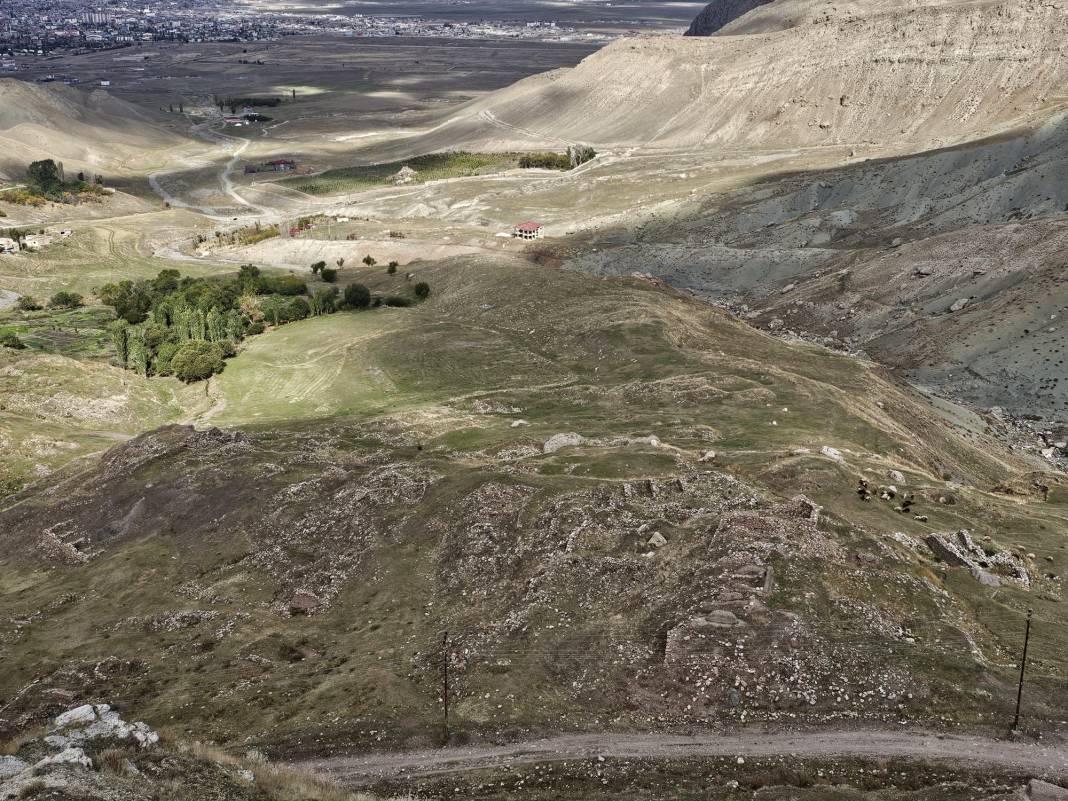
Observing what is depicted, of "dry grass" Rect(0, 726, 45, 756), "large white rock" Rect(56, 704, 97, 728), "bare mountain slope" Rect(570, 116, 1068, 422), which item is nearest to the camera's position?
"dry grass" Rect(0, 726, 45, 756)

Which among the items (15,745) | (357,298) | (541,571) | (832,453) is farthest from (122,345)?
(15,745)

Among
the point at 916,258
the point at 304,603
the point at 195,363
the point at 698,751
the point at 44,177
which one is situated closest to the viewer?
the point at 698,751

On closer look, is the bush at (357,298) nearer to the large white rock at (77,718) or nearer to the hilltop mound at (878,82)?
the large white rock at (77,718)

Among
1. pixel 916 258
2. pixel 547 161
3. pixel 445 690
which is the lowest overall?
pixel 445 690

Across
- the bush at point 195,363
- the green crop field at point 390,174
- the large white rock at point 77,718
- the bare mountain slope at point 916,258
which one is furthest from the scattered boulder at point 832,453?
the green crop field at point 390,174

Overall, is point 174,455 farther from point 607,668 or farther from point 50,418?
point 607,668

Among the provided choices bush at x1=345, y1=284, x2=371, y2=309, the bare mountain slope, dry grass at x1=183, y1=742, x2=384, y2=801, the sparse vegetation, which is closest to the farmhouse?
the bare mountain slope

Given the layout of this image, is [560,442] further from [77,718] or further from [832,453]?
[77,718]

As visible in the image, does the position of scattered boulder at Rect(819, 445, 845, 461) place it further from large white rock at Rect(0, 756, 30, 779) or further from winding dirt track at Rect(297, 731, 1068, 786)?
large white rock at Rect(0, 756, 30, 779)
